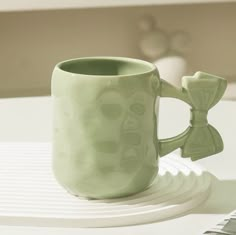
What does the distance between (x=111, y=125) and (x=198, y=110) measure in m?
0.11

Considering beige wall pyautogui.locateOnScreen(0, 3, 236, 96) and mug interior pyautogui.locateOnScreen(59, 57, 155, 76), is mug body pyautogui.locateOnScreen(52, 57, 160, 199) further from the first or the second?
beige wall pyautogui.locateOnScreen(0, 3, 236, 96)

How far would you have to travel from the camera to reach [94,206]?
635 millimetres

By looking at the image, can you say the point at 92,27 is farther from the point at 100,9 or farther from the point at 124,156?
the point at 124,156

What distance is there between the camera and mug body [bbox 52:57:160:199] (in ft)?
2.06

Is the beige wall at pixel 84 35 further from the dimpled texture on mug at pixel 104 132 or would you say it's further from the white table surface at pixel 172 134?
the dimpled texture on mug at pixel 104 132

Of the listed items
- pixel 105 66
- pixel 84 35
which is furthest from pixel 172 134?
pixel 84 35

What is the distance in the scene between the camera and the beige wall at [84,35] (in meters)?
2.21

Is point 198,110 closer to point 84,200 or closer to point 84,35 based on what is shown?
point 84,200

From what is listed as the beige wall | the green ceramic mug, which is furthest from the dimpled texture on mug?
the beige wall

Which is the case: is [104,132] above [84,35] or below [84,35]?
above

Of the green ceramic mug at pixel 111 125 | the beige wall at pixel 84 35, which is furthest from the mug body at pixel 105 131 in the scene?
the beige wall at pixel 84 35

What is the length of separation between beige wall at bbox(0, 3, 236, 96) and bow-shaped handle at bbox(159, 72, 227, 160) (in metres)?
1.57

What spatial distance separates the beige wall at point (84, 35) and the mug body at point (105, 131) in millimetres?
1591

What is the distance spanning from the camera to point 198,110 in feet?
2.22
